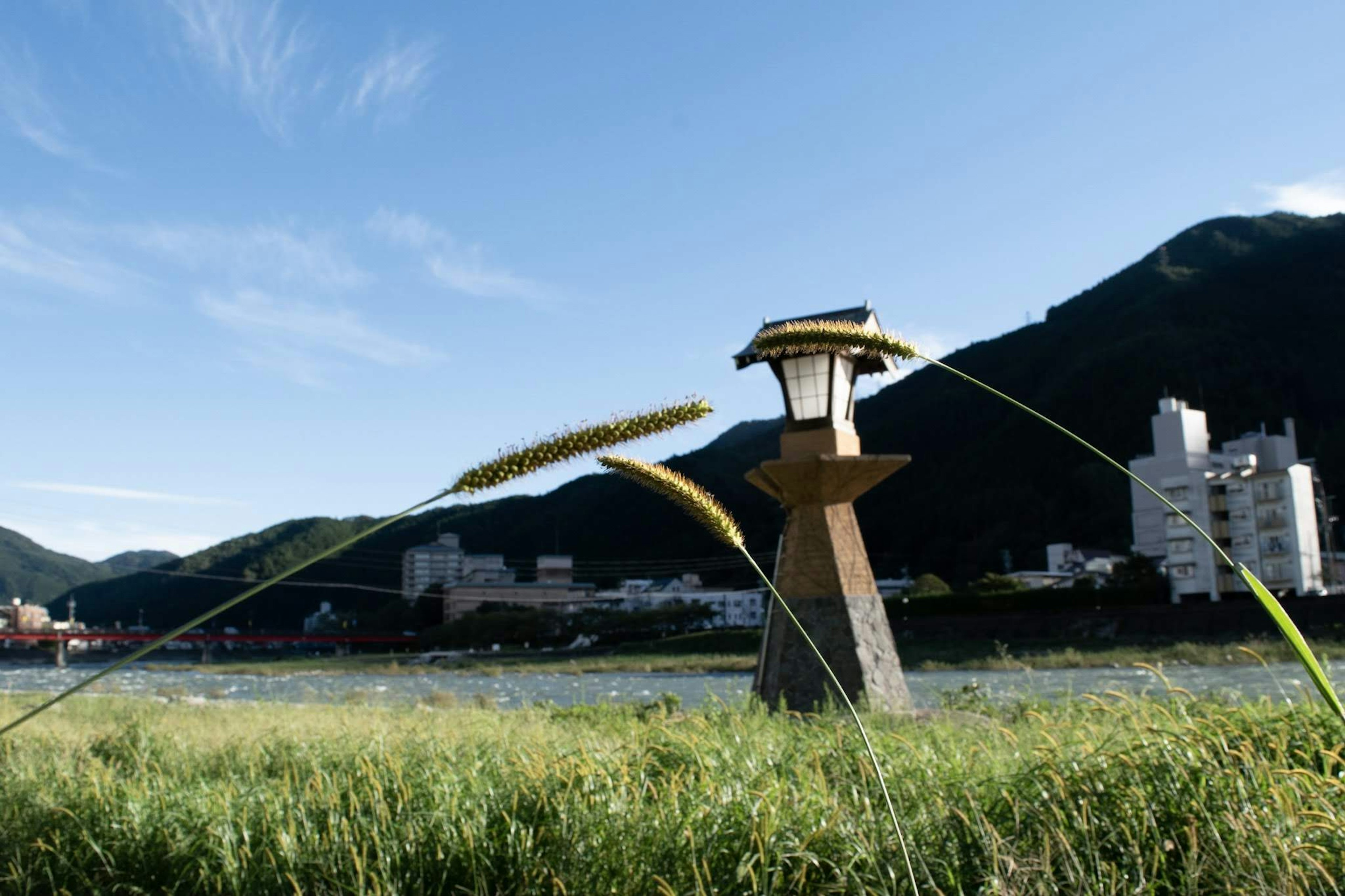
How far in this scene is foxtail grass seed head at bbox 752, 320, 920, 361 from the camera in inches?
78.0

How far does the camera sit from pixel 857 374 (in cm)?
1055

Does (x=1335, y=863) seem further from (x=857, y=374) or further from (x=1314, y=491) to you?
(x=1314, y=491)

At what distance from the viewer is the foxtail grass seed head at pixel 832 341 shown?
198 centimetres

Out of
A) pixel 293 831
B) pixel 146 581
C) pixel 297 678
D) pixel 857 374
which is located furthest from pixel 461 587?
pixel 293 831

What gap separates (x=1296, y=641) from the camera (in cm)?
147

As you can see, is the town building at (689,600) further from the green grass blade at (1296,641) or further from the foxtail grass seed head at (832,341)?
the green grass blade at (1296,641)

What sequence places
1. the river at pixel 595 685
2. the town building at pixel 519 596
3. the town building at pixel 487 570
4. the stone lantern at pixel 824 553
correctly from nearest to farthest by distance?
the stone lantern at pixel 824 553, the river at pixel 595 685, the town building at pixel 519 596, the town building at pixel 487 570

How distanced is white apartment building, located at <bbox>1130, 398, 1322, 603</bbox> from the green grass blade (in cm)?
4413

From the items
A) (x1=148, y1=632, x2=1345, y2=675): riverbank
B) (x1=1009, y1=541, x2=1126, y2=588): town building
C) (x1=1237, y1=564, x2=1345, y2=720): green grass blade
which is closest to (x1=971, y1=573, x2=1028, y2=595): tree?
(x1=148, y1=632, x2=1345, y2=675): riverbank

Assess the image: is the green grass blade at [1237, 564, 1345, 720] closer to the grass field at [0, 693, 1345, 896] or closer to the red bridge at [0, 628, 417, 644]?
the grass field at [0, 693, 1345, 896]

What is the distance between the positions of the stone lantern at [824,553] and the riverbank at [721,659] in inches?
65.8

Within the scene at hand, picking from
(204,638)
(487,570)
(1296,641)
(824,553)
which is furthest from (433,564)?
(1296,641)

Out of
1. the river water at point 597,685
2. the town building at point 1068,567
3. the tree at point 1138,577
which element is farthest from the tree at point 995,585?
the river water at point 597,685

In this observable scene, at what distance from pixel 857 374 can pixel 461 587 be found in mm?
76061
